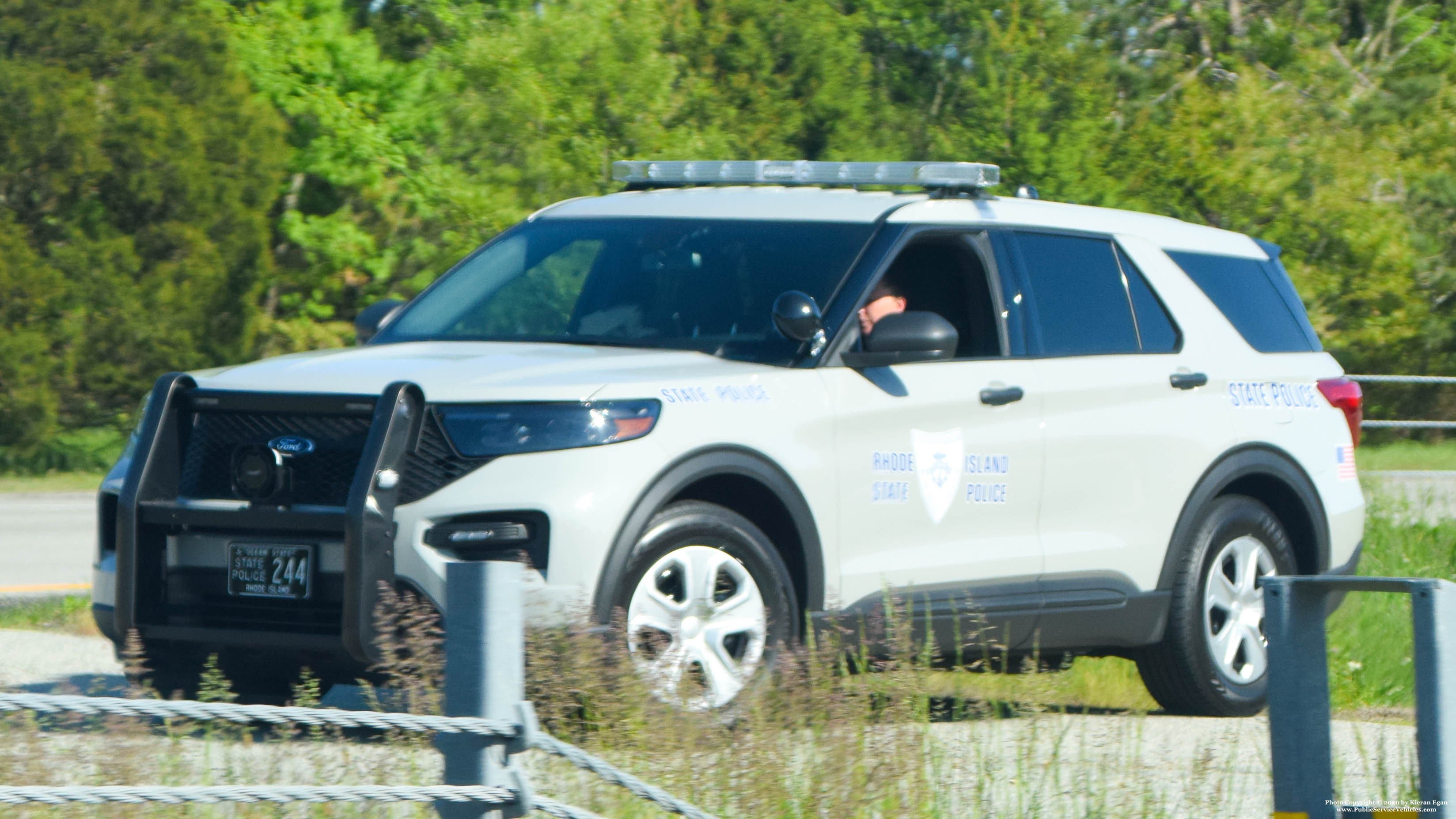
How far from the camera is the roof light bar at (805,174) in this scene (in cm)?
679

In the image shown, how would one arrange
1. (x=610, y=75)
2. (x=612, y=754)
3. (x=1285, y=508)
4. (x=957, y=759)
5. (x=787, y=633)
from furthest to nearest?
(x=610, y=75)
(x=1285, y=508)
(x=787, y=633)
(x=957, y=759)
(x=612, y=754)

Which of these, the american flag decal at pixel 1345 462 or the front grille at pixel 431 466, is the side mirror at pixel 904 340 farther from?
the american flag decal at pixel 1345 462

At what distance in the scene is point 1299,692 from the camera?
4.07 metres

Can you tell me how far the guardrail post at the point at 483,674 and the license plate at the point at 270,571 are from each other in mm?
2474

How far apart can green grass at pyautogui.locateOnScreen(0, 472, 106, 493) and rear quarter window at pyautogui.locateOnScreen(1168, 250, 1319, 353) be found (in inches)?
603

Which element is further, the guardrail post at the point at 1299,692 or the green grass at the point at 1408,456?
the green grass at the point at 1408,456

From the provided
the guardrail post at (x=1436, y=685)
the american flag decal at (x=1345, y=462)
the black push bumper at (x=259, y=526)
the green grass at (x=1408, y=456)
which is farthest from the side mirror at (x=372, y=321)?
the green grass at (x=1408, y=456)

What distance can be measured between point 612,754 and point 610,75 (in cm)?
2116

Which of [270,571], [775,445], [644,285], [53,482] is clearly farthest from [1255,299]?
[53,482]

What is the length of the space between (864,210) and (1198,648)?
81.8 inches

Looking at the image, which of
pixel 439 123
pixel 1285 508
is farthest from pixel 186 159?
pixel 1285 508

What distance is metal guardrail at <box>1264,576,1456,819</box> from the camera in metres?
3.88

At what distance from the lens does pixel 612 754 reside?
14.5 feet

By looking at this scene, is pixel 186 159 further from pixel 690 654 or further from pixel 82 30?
pixel 690 654
